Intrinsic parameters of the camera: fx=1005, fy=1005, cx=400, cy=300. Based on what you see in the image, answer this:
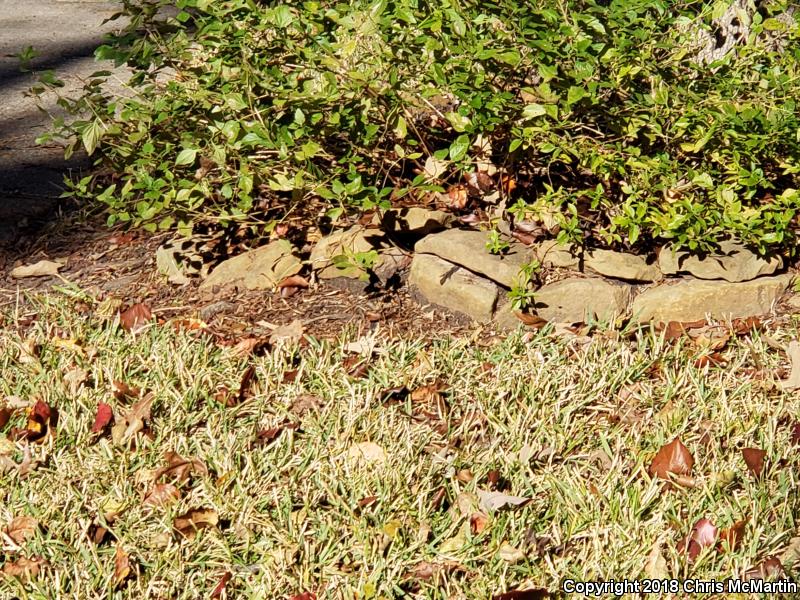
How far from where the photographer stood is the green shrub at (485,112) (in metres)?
3.58

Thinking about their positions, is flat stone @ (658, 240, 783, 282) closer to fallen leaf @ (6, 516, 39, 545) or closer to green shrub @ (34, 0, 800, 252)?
green shrub @ (34, 0, 800, 252)

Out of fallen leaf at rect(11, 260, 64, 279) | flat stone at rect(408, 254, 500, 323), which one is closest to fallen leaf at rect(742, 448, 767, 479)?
flat stone at rect(408, 254, 500, 323)

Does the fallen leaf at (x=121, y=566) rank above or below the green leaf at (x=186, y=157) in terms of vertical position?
below

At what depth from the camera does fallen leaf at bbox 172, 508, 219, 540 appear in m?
2.72

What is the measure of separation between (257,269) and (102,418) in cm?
111

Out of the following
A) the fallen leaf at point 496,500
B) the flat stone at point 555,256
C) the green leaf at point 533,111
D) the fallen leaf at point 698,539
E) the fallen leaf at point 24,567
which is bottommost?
the flat stone at point 555,256

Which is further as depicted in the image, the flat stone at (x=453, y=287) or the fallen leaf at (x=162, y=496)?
the flat stone at (x=453, y=287)

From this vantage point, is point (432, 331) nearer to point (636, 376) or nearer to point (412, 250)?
point (412, 250)

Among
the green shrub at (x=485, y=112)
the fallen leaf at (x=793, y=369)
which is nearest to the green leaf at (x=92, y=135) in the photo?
the green shrub at (x=485, y=112)

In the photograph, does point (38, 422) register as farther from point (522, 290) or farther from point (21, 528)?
point (522, 290)

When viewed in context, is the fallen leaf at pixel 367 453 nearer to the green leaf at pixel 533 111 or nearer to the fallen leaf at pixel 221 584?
the fallen leaf at pixel 221 584

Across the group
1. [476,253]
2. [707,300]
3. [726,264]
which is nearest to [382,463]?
[476,253]

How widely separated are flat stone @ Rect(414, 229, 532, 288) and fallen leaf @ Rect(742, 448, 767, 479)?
1.14 meters

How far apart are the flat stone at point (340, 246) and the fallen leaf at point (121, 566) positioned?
1614 mm
